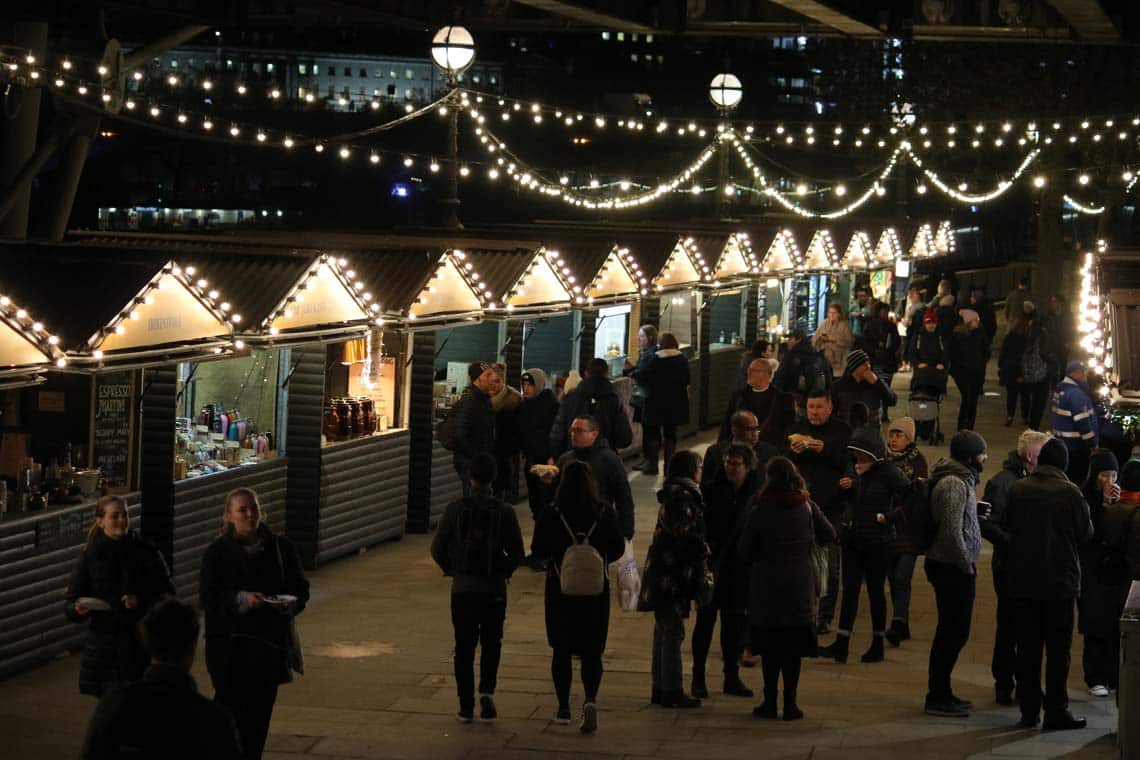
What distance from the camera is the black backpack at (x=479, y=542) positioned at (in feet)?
31.1

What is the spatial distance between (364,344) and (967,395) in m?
9.28

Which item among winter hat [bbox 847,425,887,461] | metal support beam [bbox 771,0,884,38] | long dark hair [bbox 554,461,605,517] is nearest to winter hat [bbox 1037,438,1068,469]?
winter hat [bbox 847,425,887,461]

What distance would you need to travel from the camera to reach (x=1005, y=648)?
34.3ft

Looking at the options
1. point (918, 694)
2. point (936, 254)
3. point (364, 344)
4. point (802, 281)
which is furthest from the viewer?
point (936, 254)

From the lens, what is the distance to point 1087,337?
46.5 ft

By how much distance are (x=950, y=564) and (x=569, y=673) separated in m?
2.24

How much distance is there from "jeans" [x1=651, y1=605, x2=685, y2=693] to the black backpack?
0.98m

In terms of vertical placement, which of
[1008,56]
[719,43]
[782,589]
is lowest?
[782,589]

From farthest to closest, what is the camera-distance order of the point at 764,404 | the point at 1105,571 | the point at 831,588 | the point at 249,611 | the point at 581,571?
the point at 764,404, the point at 831,588, the point at 1105,571, the point at 581,571, the point at 249,611

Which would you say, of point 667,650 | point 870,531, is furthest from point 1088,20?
point 667,650

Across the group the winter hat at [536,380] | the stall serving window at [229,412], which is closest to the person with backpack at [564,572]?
the stall serving window at [229,412]

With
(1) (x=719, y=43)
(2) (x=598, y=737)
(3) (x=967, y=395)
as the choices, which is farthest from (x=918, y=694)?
(1) (x=719, y=43)

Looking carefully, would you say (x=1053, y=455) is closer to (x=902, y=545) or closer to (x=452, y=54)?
(x=902, y=545)

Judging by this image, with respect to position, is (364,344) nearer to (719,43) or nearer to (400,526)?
(400,526)
